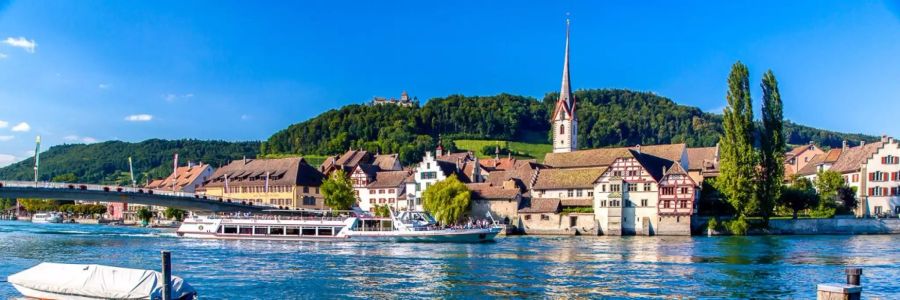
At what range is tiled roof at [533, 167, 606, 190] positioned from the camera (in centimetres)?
10113

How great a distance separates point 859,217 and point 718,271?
2273 inches

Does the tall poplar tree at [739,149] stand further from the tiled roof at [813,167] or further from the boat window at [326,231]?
the boat window at [326,231]

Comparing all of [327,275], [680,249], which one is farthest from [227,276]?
[680,249]

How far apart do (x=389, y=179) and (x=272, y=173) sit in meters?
19.2

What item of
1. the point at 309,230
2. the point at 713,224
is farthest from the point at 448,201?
the point at 713,224

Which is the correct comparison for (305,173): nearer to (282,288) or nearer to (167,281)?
(282,288)

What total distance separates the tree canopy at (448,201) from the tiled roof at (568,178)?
986 cm

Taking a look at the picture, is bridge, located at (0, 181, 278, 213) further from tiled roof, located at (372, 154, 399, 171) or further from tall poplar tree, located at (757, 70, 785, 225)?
tall poplar tree, located at (757, 70, 785, 225)

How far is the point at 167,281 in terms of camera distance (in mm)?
24391

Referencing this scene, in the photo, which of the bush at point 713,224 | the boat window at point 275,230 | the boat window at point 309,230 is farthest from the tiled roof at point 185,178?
→ the bush at point 713,224

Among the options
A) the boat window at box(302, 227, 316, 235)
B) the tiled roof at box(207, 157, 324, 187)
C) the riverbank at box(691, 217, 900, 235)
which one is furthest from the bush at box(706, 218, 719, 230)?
the tiled roof at box(207, 157, 324, 187)

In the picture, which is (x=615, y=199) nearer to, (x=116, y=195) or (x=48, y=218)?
(x=116, y=195)

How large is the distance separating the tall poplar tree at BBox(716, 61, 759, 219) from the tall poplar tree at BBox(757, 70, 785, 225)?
5.23ft

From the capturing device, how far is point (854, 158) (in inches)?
4237
